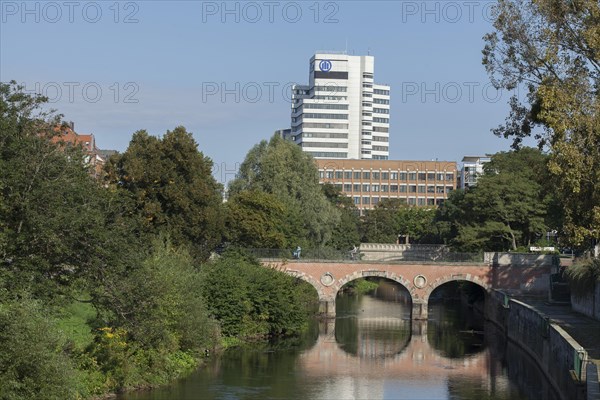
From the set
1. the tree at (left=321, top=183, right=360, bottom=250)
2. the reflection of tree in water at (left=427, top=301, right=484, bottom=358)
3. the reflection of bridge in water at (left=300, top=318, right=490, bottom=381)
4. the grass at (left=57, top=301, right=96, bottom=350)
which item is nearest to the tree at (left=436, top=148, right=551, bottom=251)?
the reflection of tree in water at (left=427, top=301, right=484, bottom=358)

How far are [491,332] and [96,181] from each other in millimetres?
42621

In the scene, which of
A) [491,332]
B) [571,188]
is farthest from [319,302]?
[571,188]

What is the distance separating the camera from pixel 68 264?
3872cm

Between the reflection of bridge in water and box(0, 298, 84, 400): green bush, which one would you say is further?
the reflection of bridge in water

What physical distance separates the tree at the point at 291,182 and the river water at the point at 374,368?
15.7 meters

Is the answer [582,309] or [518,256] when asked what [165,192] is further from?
[518,256]

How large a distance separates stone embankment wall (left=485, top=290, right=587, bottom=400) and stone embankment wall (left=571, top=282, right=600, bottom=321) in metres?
2.94

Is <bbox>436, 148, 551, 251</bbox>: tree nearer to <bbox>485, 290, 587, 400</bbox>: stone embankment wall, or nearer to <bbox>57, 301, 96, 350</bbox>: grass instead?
<bbox>485, 290, 587, 400</bbox>: stone embankment wall

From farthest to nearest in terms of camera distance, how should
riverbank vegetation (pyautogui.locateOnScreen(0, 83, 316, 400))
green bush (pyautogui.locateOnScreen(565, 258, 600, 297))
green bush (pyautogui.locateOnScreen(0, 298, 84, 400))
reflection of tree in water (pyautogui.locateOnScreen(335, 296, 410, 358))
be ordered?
reflection of tree in water (pyautogui.locateOnScreen(335, 296, 410, 358))
green bush (pyautogui.locateOnScreen(565, 258, 600, 297))
riverbank vegetation (pyautogui.locateOnScreen(0, 83, 316, 400))
green bush (pyautogui.locateOnScreen(0, 298, 84, 400))

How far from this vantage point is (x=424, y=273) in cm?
8675

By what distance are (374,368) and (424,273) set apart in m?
30.4

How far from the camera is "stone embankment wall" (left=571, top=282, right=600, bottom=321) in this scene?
179 feet

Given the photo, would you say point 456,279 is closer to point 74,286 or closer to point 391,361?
point 391,361

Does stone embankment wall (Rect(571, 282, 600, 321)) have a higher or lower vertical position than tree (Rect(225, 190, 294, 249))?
lower
